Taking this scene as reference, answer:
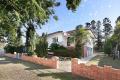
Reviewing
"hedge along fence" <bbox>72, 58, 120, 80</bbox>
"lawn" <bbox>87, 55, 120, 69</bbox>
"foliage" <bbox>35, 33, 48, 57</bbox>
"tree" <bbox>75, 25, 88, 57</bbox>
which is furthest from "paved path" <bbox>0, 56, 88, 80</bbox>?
"tree" <bbox>75, 25, 88, 57</bbox>

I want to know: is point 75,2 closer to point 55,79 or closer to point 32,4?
point 32,4

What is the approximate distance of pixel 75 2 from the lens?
1469 centimetres

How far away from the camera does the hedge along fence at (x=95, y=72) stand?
15.2 m

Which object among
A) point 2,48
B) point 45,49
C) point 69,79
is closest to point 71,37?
point 45,49

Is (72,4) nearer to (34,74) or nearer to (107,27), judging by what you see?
(34,74)

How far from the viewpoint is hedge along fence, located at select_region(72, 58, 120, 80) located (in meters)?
15.2

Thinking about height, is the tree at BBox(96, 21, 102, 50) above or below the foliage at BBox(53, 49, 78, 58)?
above

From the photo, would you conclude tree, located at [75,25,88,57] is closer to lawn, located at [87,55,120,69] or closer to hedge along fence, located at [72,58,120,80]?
lawn, located at [87,55,120,69]

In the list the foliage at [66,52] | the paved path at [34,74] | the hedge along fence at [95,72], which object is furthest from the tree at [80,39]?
the hedge along fence at [95,72]

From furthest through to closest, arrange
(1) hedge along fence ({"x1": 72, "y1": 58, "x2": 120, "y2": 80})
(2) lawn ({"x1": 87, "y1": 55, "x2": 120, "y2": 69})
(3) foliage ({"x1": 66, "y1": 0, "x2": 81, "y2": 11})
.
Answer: (2) lawn ({"x1": 87, "y1": 55, "x2": 120, "y2": 69}), (1) hedge along fence ({"x1": 72, "y1": 58, "x2": 120, "y2": 80}), (3) foliage ({"x1": 66, "y1": 0, "x2": 81, "y2": 11})

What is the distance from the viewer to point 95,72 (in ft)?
56.6

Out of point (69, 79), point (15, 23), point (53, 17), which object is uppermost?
point (53, 17)

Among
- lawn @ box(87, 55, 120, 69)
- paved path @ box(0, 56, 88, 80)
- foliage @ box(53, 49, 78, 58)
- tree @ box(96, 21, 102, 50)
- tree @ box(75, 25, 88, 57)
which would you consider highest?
tree @ box(96, 21, 102, 50)

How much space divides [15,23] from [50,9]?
11.8 m
